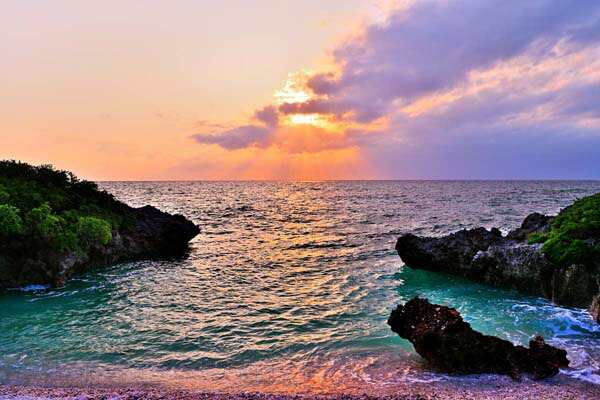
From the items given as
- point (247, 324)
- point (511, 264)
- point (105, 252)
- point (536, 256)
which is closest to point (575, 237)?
point (536, 256)

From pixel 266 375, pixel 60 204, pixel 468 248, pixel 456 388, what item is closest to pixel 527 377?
pixel 456 388

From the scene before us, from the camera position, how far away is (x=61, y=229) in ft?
82.2

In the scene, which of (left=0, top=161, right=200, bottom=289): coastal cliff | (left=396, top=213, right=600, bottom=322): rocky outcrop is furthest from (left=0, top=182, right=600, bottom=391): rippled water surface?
(left=0, top=161, right=200, bottom=289): coastal cliff

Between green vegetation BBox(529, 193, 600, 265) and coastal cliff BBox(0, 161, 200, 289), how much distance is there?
91.7 feet

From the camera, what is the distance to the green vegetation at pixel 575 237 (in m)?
19.5

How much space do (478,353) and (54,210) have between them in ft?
89.0

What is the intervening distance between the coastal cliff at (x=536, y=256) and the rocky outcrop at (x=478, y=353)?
274 inches

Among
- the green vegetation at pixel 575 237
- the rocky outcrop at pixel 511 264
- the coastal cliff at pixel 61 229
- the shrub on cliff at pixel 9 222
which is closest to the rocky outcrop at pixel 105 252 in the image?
the coastal cliff at pixel 61 229

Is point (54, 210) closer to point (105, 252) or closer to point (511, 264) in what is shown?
point (105, 252)

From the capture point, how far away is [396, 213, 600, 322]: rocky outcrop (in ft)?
63.5

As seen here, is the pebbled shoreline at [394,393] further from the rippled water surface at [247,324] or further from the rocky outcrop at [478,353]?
the rippled water surface at [247,324]

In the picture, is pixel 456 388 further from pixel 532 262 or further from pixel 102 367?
pixel 532 262

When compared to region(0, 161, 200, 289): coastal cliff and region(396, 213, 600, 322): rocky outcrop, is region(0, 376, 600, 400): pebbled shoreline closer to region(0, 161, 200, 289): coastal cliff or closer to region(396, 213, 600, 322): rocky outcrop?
region(396, 213, 600, 322): rocky outcrop

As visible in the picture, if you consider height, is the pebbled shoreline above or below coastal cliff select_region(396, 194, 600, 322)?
below
